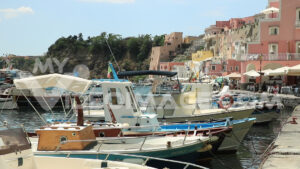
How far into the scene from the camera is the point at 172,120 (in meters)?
19.3

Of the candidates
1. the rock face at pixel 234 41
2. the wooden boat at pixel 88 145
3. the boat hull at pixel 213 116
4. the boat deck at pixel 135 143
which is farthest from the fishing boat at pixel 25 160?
the rock face at pixel 234 41

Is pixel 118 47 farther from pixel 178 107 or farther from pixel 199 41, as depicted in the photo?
pixel 178 107

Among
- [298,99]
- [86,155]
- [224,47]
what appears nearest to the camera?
[86,155]

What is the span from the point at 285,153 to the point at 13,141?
27.0ft

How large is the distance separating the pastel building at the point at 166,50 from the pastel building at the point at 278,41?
3450 inches

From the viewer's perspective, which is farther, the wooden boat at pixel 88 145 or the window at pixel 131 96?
the window at pixel 131 96

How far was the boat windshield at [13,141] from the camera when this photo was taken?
23.1 ft

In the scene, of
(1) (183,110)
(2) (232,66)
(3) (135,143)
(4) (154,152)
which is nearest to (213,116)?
(1) (183,110)

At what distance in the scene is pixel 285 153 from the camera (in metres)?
12.0

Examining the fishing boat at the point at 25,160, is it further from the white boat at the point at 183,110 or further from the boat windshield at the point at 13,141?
the white boat at the point at 183,110

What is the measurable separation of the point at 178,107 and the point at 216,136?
6162mm

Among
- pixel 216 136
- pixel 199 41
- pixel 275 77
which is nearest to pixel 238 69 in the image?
pixel 275 77

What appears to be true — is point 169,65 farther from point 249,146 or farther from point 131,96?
point 131,96

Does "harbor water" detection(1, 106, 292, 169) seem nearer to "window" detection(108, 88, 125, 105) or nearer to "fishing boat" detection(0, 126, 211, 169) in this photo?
"window" detection(108, 88, 125, 105)
